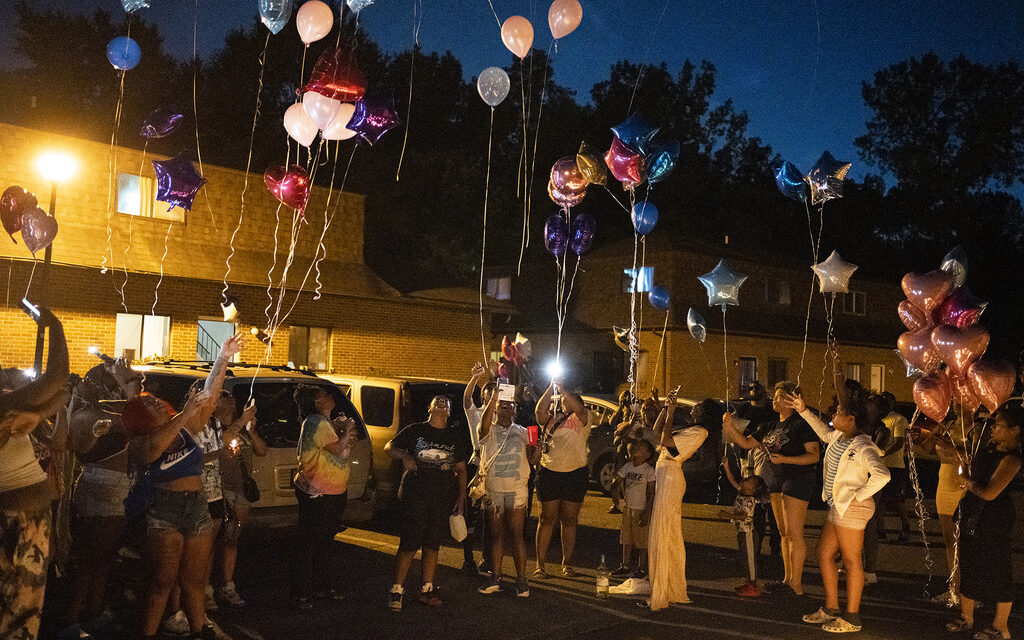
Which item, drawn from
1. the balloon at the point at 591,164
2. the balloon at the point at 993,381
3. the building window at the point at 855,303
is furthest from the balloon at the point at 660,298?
the building window at the point at 855,303

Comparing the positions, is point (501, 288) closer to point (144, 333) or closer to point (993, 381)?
point (144, 333)

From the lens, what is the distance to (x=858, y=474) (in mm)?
6871

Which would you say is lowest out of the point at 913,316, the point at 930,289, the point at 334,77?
the point at 913,316

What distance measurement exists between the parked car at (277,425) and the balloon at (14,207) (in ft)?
7.22

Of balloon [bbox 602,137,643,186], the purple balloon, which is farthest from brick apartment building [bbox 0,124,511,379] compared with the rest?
balloon [bbox 602,137,643,186]

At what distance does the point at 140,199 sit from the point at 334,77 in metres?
9.24

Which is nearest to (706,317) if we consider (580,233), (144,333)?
(580,233)

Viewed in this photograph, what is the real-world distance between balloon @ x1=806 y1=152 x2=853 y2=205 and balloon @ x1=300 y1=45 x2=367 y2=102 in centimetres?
570

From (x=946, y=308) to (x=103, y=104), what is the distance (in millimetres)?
31634

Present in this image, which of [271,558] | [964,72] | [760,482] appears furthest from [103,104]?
[964,72]

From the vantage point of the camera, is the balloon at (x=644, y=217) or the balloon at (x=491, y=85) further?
the balloon at (x=644, y=217)

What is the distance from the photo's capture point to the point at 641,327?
26359 millimetres

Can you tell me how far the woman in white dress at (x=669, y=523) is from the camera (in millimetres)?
7309

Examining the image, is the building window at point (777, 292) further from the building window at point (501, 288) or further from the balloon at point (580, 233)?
the balloon at point (580, 233)
